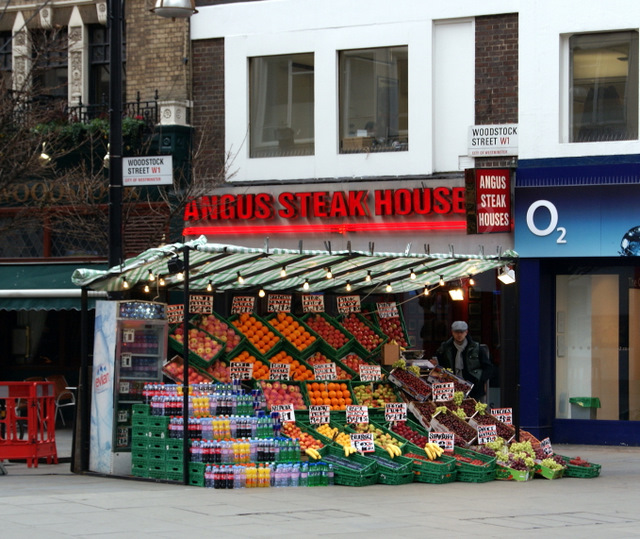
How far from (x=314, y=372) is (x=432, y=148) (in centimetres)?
579

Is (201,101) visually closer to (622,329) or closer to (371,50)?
(371,50)

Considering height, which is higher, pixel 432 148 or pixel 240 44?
pixel 240 44

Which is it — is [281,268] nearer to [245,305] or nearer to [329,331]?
[245,305]

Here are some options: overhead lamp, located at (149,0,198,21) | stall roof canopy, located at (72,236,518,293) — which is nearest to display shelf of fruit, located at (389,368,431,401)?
stall roof canopy, located at (72,236,518,293)

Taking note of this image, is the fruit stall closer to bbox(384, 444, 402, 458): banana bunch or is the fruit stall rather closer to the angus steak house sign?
bbox(384, 444, 402, 458): banana bunch

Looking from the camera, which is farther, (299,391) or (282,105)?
(282,105)

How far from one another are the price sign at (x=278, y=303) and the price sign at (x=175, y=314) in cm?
151

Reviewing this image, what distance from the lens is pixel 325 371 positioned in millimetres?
15750

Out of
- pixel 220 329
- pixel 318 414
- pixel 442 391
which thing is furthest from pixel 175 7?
pixel 442 391

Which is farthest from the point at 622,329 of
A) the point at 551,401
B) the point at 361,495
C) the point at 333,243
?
the point at 361,495

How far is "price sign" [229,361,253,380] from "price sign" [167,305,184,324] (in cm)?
93

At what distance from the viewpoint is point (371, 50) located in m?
20.9

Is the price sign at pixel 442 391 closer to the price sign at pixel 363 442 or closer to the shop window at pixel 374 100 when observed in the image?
the price sign at pixel 363 442

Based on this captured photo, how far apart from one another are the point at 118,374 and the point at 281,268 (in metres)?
2.52
